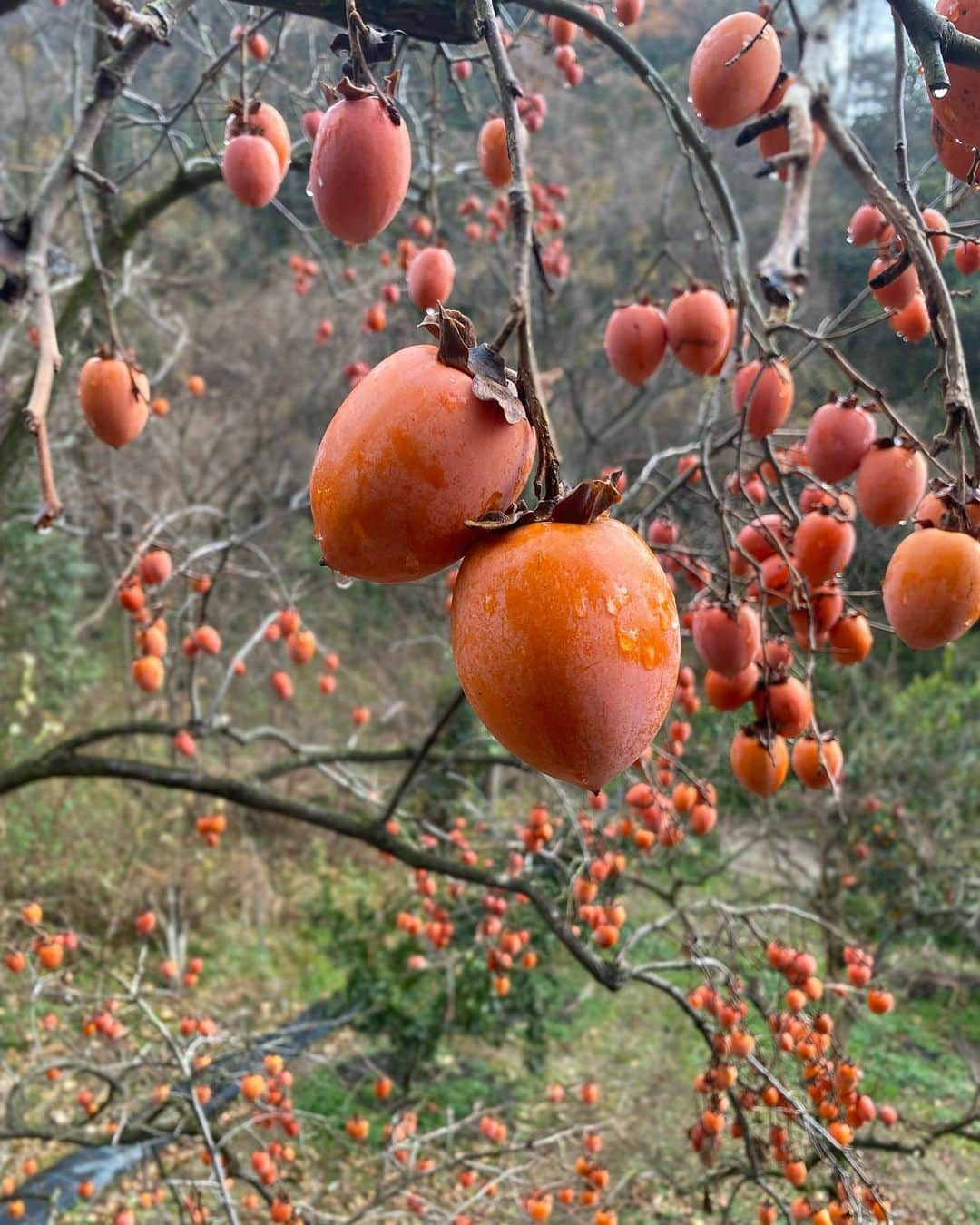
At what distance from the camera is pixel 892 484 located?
116cm

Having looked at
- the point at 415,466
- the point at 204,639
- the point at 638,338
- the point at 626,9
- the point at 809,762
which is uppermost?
the point at 626,9

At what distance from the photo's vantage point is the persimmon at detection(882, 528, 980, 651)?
82 centimetres

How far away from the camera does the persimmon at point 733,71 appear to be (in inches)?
43.6

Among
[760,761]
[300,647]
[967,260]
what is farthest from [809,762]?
[300,647]

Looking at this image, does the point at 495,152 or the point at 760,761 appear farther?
the point at 495,152

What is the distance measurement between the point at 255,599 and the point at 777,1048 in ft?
22.8

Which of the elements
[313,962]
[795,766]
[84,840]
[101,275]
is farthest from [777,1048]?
[84,840]

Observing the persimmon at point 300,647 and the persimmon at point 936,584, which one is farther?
the persimmon at point 300,647

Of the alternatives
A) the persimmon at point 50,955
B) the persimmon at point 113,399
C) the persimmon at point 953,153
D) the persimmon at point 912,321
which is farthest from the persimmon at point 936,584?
the persimmon at point 50,955

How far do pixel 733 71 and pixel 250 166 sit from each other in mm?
695

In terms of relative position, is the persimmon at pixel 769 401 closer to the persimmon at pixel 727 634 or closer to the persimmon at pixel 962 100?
the persimmon at pixel 727 634

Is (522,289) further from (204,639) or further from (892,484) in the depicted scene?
(204,639)

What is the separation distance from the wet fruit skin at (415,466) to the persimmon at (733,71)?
0.80 m

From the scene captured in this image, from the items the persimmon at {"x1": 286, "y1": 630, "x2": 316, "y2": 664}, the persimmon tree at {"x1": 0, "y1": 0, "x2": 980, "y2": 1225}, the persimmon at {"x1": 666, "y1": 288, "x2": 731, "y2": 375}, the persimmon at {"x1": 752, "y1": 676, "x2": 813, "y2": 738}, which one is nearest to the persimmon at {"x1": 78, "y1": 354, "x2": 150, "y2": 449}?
the persimmon tree at {"x1": 0, "y1": 0, "x2": 980, "y2": 1225}
